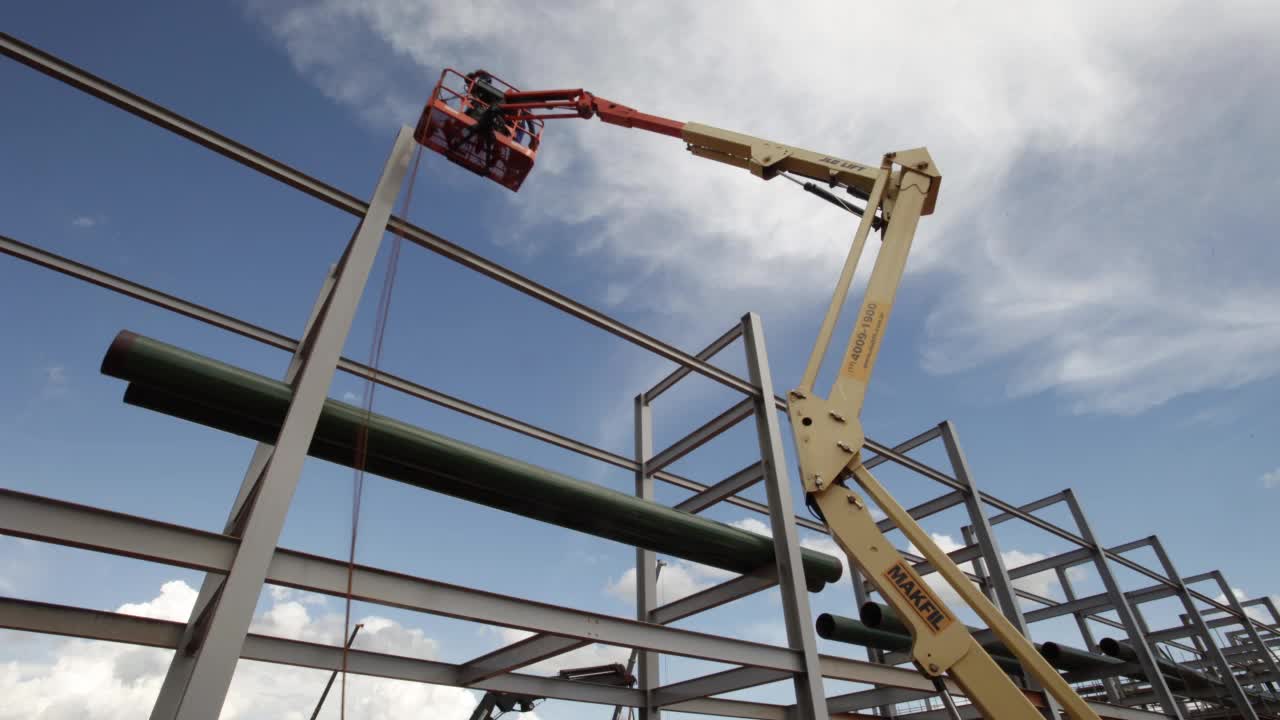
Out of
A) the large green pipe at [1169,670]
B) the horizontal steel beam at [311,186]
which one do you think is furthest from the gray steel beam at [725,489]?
the large green pipe at [1169,670]

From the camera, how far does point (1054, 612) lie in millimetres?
14531

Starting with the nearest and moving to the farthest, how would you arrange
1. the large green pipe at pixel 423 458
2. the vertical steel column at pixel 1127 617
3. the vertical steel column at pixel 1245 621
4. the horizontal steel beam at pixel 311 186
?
the large green pipe at pixel 423 458
the horizontal steel beam at pixel 311 186
the vertical steel column at pixel 1127 617
the vertical steel column at pixel 1245 621

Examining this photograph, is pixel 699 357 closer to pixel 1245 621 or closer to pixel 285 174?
pixel 285 174

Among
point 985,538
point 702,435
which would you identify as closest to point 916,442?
point 985,538

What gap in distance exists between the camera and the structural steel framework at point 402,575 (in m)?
4.40

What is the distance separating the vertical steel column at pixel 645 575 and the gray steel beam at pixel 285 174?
7.49 feet

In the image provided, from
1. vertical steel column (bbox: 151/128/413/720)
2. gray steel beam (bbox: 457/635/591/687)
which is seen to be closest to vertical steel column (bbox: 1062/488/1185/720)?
gray steel beam (bbox: 457/635/591/687)

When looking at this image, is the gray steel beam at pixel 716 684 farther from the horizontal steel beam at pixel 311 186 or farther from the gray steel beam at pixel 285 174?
the gray steel beam at pixel 285 174

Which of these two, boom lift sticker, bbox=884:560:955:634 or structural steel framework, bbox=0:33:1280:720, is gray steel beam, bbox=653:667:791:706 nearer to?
structural steel framework, bbox=0:33:1280:720

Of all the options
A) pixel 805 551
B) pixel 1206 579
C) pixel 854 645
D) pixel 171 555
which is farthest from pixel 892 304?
pixel 1206 579

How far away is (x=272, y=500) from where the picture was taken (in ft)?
15.7

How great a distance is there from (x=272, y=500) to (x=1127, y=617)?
15.3m

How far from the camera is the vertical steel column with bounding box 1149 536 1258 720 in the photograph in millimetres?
14797

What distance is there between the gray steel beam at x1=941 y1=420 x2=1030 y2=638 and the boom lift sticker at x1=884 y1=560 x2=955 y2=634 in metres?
5.18
